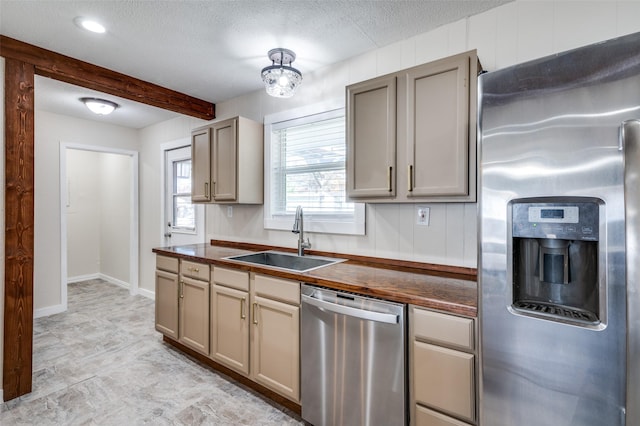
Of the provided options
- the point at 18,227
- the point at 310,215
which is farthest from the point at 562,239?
the point at 18,227

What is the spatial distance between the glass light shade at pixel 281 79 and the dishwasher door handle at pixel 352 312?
1.46 m

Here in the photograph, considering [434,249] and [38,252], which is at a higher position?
[434,249]

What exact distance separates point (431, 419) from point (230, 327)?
1477 mm

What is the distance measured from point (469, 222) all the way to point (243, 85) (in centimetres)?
236

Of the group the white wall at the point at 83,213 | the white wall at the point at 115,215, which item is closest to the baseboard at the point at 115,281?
the white wall at the point at 115,215

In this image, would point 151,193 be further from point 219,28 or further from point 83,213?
point 219,28

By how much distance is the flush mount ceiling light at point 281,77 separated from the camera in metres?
2.27

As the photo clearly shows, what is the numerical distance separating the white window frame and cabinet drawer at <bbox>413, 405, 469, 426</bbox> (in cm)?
120

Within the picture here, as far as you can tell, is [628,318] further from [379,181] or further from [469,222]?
[379,181]

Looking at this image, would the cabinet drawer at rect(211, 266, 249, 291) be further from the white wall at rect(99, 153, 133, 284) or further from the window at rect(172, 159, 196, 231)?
the white wall at rect(99, 153, 133, 284)

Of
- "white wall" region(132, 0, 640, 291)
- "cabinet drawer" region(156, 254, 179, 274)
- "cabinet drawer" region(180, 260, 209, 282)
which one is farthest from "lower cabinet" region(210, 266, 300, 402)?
"white wall" region(132, 0, 640, 291)

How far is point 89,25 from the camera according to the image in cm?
206

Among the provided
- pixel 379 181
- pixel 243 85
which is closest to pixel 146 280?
pixel 243 85

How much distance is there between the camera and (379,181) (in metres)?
1.98
